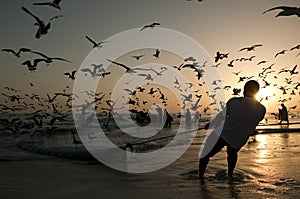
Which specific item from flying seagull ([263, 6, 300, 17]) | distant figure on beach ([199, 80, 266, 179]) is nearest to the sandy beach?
distant figure on beach ([199, 80, 266, 179])

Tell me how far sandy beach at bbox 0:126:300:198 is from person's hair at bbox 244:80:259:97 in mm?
1716

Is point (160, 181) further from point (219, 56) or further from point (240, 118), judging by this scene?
point (219, 56)

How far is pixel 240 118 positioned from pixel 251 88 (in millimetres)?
627

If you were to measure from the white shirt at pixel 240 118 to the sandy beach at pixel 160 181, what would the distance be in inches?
33.1

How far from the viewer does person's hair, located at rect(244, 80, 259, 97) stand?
24.2ft

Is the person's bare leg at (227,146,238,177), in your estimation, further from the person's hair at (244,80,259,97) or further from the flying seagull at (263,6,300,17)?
the flying seagull at (263,6,300,17)

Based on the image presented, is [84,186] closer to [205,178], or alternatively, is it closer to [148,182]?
[148,182]

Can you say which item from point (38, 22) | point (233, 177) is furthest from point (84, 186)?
point (38, 22)

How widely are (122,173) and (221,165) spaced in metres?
2.56

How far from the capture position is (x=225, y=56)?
58.6 ft

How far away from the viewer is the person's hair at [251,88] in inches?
291

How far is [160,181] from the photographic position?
781 cm

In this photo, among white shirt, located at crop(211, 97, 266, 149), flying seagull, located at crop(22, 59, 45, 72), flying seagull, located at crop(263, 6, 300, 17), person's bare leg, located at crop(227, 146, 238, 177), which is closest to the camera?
flying seagull, located at crop(263, 6, 300, 17)

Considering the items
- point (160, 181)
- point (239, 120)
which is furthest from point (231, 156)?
point (160, 181)
